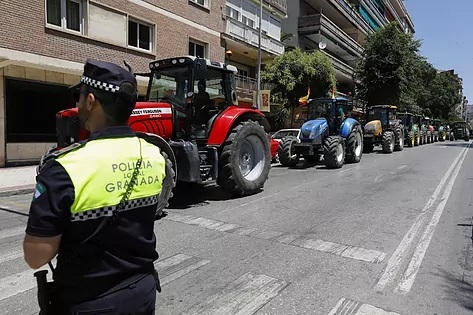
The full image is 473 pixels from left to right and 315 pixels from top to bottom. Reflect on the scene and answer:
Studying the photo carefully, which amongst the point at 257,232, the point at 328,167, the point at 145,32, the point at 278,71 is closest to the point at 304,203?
the point at 257,232

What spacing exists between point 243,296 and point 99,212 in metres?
2.50

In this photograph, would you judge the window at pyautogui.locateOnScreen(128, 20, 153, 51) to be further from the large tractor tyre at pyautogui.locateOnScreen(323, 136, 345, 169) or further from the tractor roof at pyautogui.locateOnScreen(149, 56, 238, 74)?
the tractor roof at pyautogui.locateOnScreen(149, 56, 238, 74)

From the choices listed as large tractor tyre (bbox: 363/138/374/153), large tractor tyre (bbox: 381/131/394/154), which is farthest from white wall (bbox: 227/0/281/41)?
large tractor tyre (bbox: 381/131/394/154)

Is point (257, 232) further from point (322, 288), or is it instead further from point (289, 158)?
point (289, 158)

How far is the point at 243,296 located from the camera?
147 inches

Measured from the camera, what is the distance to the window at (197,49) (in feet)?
68.4

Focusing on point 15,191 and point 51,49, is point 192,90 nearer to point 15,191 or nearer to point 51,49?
point 15,191

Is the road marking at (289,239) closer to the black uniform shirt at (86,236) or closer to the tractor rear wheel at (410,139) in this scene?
the black uniform shirt at (86,236)

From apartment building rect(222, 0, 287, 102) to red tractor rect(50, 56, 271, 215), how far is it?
15.0m

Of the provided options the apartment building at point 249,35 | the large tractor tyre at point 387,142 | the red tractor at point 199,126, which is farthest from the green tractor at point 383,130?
the red tractor at point 199,126

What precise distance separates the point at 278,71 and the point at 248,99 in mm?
2525

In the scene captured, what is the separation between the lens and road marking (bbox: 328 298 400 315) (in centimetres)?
351

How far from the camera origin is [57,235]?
153 centimetres

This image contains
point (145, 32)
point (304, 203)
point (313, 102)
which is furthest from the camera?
point (145, 32)
